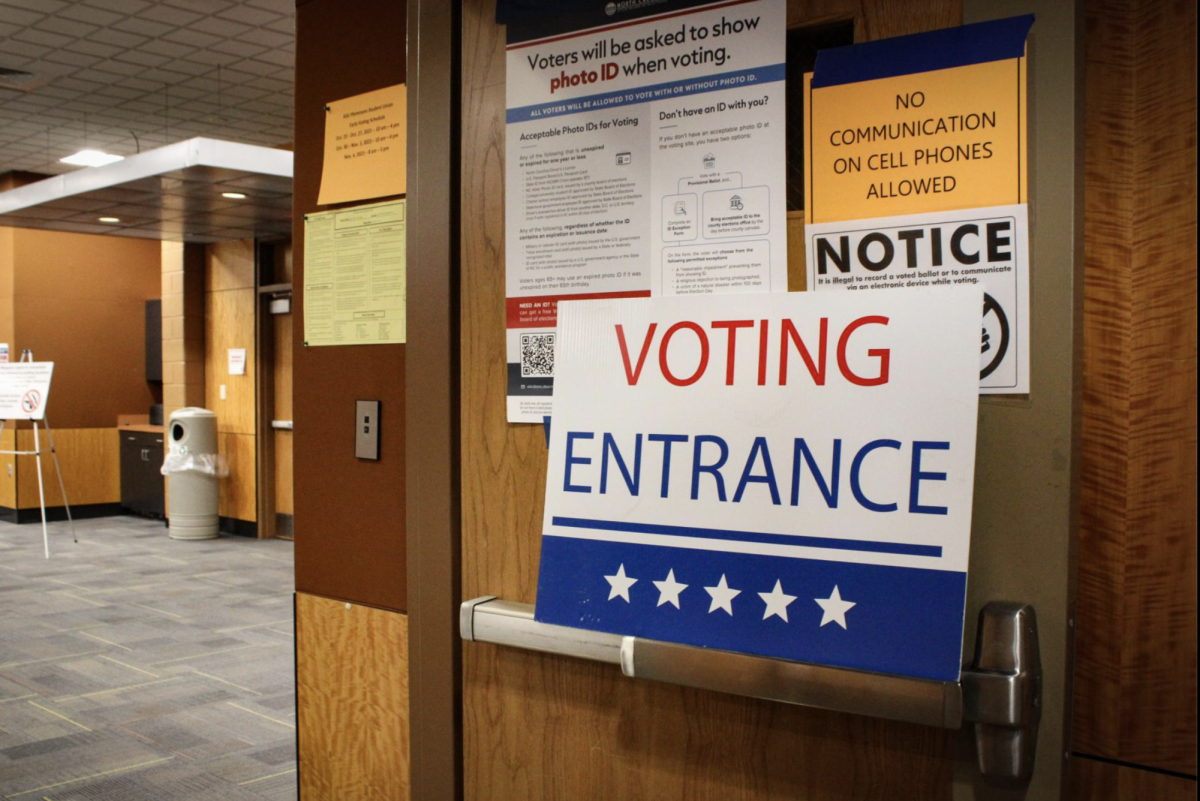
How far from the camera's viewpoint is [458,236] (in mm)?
1686

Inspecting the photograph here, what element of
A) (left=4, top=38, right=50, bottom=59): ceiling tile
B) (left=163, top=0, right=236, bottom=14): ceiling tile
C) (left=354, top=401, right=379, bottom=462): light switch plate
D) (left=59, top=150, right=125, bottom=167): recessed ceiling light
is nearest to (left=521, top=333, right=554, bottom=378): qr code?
(left=354, top=401, right=379, bottom=462): light switch plate

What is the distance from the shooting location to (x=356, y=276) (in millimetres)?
2051

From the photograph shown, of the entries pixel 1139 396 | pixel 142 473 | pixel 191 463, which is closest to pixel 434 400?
pixel 1139 396

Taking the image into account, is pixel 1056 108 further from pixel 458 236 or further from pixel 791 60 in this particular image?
pixel 458 236

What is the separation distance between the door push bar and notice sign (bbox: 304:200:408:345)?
100cm

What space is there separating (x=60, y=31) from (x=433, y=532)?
5750 millimetres

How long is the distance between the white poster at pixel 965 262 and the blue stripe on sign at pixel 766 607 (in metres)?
0.28

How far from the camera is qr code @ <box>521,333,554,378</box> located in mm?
1561

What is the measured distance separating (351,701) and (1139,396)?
1.62 metres

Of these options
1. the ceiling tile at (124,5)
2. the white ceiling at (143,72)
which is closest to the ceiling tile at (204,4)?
the white ceiling at (143,72)

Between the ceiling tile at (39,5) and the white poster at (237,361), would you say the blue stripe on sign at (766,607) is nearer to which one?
the ceiling tile at (39,5)

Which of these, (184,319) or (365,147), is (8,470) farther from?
(365,147)

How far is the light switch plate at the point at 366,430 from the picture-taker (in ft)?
6.61

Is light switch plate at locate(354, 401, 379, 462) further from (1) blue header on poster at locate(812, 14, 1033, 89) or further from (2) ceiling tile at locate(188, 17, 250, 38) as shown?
(2) ceiling tile at locate(188, 17, 250, 38)
